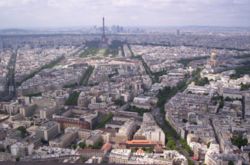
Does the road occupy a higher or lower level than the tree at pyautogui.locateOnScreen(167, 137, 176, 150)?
higher

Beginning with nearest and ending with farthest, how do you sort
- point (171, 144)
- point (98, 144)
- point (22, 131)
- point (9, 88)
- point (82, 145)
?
point (82, 145)
point (171, 144)
point (98, 144)
point (22, 131)
point (9, 88)

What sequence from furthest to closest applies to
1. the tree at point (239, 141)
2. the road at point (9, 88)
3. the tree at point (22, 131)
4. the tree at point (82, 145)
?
the road at point (9, 88) < the tree at point (22, 131) < the tree at point (239, 141) < the tree at point (82, 145)

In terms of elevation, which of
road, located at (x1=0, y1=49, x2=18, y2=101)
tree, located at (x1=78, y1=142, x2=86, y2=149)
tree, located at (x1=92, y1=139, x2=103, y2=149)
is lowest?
tree, located at (x1=92, y1=139, x2=103, y2=149)

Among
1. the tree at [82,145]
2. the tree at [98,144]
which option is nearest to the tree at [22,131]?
the tree at [82,145]

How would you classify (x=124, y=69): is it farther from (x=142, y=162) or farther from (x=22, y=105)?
(x=142, y=162)

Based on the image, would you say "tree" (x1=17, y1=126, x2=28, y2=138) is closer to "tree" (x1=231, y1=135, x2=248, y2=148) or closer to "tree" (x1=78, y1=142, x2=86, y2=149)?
"tree" (x1=78, y1=142, x2=86, y2=149)

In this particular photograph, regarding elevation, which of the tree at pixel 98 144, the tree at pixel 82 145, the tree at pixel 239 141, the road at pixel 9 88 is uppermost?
the road at pixel 9 88

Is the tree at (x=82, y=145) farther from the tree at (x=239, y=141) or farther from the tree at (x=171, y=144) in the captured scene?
the tree at (x=239, y=141)

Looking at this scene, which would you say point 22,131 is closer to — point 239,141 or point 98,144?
point 98,144

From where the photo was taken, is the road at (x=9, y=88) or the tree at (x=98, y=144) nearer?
the tree at (x=98, y=144)

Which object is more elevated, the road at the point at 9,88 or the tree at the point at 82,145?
the road at the point at 9,88

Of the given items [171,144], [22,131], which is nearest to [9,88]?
[22,131]

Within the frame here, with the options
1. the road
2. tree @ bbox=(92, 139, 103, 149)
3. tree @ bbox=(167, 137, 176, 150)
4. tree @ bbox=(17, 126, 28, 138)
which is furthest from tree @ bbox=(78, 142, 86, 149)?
the road
